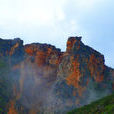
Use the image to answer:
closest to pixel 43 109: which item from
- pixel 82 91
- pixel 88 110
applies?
pixel 82 91

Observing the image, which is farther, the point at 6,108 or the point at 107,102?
the point at 6,108

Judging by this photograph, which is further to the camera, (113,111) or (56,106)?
(56,106)

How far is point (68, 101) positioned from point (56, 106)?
7621 millimetres

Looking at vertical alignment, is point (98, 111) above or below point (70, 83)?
below

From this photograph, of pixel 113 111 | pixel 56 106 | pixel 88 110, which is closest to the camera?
pixel 113 111

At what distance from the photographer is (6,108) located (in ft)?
647

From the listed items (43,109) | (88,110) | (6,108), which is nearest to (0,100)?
(6,108)

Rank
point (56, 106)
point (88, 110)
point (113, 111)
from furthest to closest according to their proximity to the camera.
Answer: point (56, 106) < point (88, 110) < point (113, 111)

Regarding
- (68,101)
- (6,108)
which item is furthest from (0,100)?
(68,101)

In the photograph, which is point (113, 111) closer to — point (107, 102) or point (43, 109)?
point (107, 102)

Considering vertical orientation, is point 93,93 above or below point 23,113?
above

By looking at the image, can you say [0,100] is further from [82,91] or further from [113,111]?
[113,111]

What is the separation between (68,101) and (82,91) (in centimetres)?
1177

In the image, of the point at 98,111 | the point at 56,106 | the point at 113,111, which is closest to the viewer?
the point at 113,111
